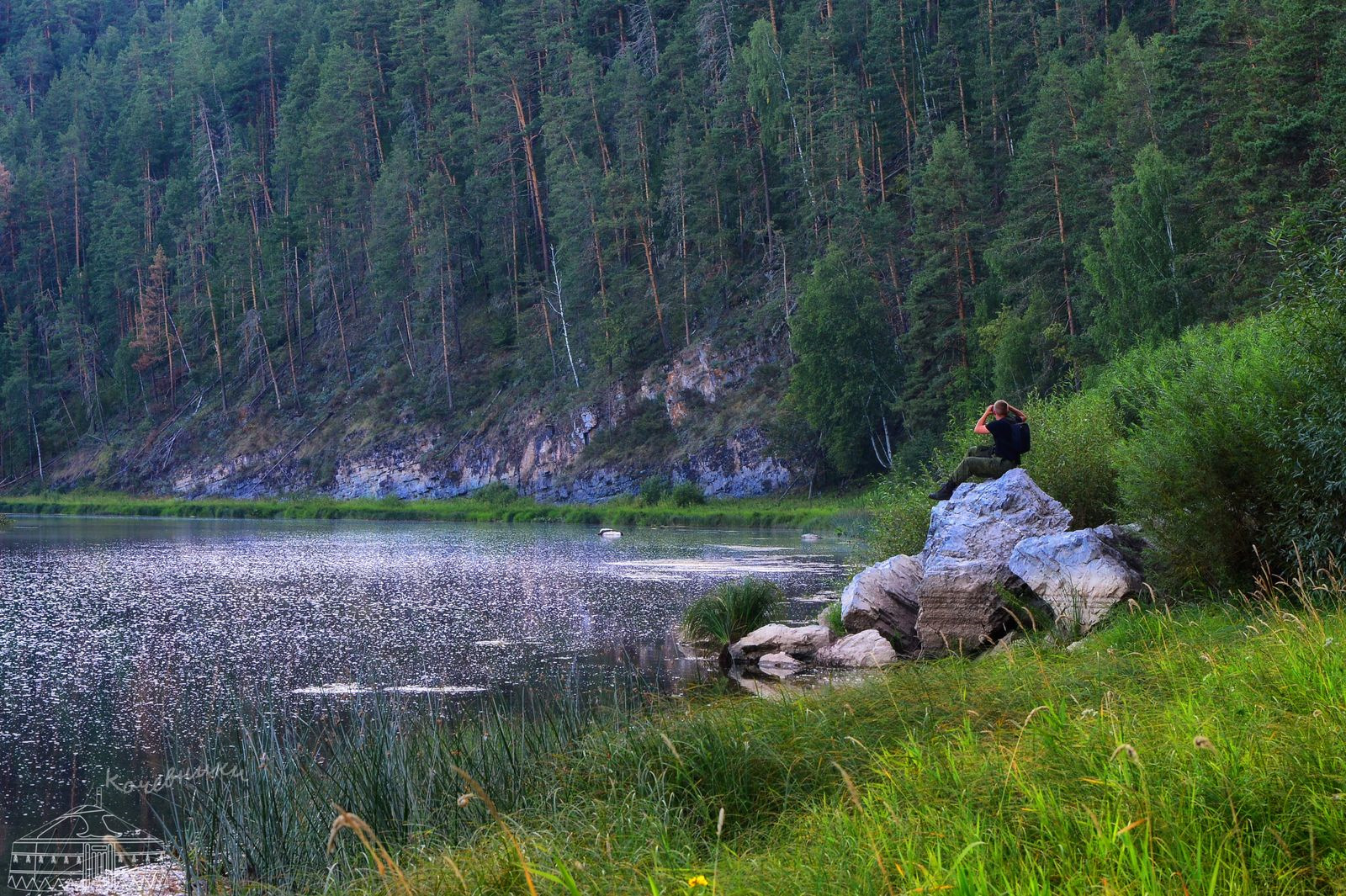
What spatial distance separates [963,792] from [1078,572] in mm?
10693

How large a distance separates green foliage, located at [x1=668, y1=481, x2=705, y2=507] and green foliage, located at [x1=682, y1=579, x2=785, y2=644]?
42.1 metres

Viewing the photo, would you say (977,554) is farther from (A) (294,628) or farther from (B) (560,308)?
(B) (560,308)

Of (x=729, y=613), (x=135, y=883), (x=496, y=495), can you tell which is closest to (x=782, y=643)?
(x=729, y=613)

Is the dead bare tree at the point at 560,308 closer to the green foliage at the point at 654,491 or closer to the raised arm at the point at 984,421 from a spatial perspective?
the green foliage at the point at 654,491

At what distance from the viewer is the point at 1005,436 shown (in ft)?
63.7

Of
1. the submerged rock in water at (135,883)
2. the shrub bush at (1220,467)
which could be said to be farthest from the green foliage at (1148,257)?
the submerged rock in water at (135,883)

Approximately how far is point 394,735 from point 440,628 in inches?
518

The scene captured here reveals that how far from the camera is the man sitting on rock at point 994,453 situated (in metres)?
19.4

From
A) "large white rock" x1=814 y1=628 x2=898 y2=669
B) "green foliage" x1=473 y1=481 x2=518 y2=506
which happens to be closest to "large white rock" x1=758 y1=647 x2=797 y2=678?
"large white rock" x1=814 y1=628 x2=898 y2=669

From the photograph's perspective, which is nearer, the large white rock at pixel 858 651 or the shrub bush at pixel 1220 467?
the shrub bush at pixel 1220 467

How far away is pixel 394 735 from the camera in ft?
31.5

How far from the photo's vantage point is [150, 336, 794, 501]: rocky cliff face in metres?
68.0

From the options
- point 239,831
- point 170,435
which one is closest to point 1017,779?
point 239,831

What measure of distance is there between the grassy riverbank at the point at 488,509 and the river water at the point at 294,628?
11.4 meters
